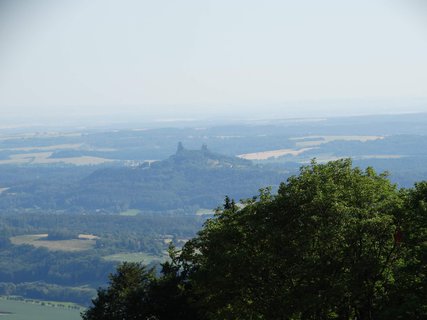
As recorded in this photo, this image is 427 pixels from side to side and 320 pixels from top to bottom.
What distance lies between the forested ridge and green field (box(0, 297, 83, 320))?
104605 mm

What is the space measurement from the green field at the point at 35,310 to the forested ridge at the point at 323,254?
104605 mm

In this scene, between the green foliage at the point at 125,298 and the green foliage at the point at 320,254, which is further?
the green foliage at the point at 125,298

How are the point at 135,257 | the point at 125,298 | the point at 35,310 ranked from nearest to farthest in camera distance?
1. the point at 125,298
2. the point at 35,310
3. the point at 135,257

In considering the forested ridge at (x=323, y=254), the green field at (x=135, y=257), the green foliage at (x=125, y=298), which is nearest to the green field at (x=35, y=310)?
the green field at (x=135, y=257)

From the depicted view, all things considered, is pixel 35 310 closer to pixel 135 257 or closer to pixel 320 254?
pixel 135 257

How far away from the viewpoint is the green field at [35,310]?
429 feet

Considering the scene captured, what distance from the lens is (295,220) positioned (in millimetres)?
28109

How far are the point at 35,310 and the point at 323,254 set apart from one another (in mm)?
118501

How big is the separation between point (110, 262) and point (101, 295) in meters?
139

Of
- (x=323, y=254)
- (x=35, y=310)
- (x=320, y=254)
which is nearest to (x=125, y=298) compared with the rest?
(x=320, y=254)

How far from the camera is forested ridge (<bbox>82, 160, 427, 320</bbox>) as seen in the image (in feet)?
87.5

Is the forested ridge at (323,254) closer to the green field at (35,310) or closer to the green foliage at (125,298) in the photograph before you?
the green foliage at (125,298)

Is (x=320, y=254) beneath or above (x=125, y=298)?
above

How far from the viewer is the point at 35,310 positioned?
138 meters
